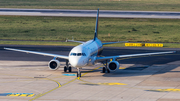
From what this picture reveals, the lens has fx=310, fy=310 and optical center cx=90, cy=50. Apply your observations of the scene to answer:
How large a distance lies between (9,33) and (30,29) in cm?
827

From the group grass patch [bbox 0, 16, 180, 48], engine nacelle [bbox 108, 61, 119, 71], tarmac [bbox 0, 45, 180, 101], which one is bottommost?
tarmac [bbox 0, 45, 180, 101]

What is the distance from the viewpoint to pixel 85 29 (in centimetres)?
10781

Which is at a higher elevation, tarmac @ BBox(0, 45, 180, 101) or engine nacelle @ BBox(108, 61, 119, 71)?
engine nacelle @ BBox(108, 61, 119, 71)

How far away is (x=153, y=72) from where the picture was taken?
150 feet

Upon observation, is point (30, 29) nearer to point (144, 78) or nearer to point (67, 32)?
point (67, 32)

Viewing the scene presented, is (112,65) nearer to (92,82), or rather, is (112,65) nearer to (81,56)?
(81,56)

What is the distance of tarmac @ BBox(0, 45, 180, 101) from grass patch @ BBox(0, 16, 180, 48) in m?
39.5

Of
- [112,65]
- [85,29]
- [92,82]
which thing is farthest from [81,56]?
[85,29]

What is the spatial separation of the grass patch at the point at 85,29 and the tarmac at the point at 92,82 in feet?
130

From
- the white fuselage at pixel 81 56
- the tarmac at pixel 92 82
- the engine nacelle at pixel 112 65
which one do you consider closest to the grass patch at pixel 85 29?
the tarmac at pixel 92 82

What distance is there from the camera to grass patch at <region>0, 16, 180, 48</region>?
9438 centimetres

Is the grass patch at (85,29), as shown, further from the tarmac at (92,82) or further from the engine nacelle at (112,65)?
the engine nacelle at (112,65)

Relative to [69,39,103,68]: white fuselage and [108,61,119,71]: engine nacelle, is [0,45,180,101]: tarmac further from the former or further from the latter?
[69,39,103,68]: white fuselage

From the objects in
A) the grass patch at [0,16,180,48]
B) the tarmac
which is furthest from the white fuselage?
the grass patch at [0,16,180,48]
